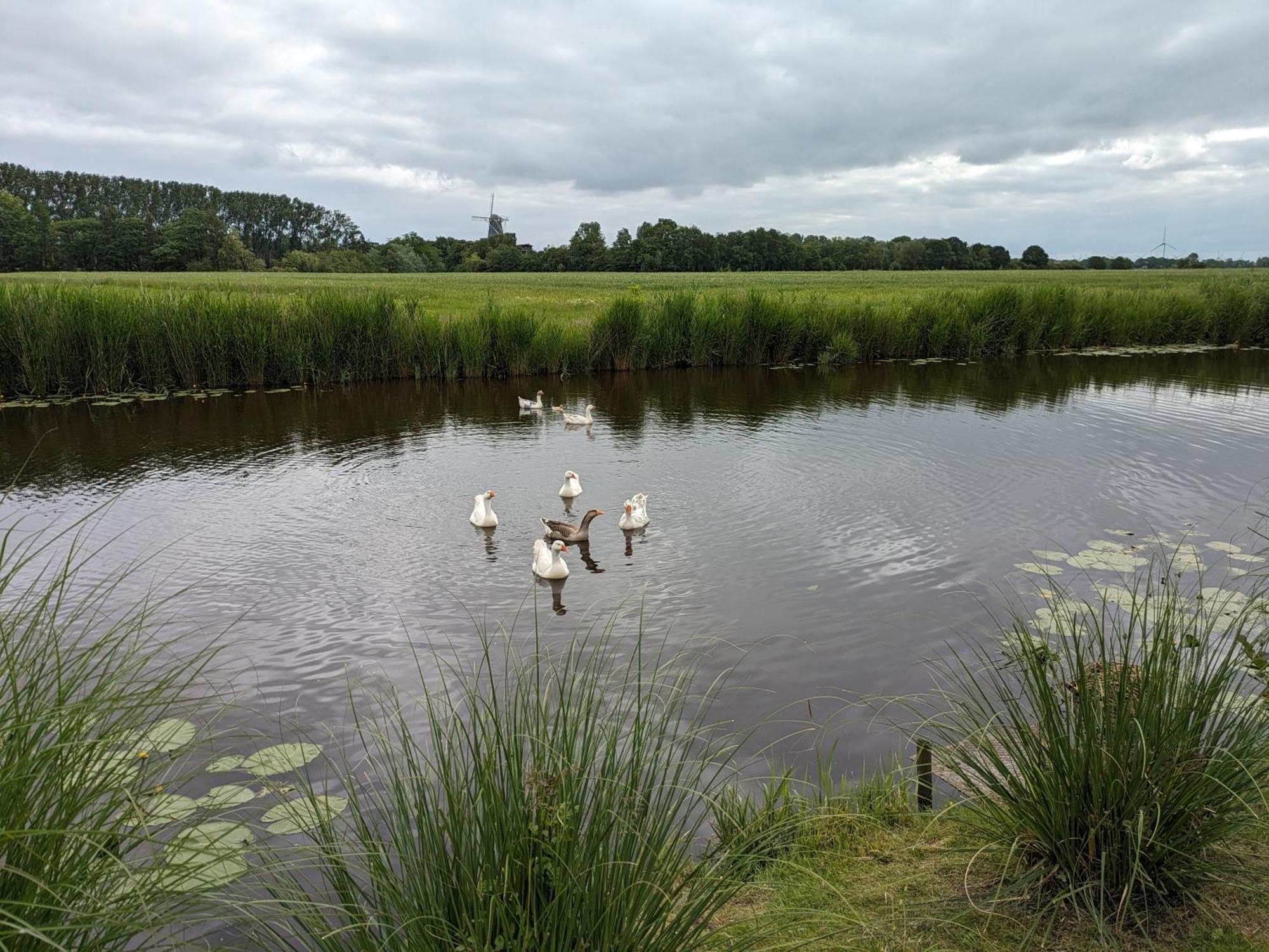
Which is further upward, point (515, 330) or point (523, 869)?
point (515, 330)

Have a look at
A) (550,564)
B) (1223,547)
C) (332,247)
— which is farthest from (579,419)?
(332,247)

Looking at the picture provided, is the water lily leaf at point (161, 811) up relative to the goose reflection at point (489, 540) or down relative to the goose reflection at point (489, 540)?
up

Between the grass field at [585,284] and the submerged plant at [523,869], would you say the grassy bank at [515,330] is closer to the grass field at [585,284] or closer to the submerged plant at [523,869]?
the grass field at [585,284]

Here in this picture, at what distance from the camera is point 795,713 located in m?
5.91

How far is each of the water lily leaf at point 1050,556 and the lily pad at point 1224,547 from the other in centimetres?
152

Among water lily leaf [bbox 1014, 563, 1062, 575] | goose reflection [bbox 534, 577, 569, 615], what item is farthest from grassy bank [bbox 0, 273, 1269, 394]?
water lily leaf [bbox 1014, 563, 1062, 575]

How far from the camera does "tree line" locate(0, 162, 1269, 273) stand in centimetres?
8619

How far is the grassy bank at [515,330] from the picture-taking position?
18.1 meters

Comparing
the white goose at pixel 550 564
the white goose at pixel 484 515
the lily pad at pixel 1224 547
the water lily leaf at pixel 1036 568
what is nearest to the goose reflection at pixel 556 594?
the white goose at pixel 550 564

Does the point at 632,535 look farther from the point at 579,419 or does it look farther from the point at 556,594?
the point at 579,419

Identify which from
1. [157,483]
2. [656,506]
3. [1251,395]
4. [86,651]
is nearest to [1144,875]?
[86,651]

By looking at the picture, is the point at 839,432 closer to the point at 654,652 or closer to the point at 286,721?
the point at 654,652

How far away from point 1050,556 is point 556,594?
5.19 m

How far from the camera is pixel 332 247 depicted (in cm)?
11862
